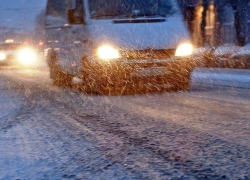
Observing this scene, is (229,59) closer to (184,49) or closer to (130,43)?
(184,49)

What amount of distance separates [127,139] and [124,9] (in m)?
5.87

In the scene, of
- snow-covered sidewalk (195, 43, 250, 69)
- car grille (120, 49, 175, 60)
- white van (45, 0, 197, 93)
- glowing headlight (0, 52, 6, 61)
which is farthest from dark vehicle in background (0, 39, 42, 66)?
car grille (120, 49, 175, 60)

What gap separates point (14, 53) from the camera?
1147 inches

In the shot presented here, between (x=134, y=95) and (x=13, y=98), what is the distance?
2398 millimetres

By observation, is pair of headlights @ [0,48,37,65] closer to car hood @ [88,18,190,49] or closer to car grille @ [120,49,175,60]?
car hood @ [88,18,190,49]

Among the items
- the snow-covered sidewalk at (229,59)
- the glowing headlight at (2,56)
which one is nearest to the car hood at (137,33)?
the snow-covered sidewalk at (229,59)

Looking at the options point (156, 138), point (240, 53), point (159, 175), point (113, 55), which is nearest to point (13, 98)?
point (113, 55)

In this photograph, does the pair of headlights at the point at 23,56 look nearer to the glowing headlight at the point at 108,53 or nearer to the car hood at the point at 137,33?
the car hood at the point at 137,33

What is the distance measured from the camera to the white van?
10.6 m

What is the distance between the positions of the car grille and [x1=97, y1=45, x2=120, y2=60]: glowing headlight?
0.14 metres

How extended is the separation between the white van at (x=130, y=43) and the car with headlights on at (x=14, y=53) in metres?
17.9

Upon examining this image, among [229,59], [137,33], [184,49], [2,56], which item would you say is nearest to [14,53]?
[2,56]

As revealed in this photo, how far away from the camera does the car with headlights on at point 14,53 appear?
28.9 meters

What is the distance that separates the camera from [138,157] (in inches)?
190
